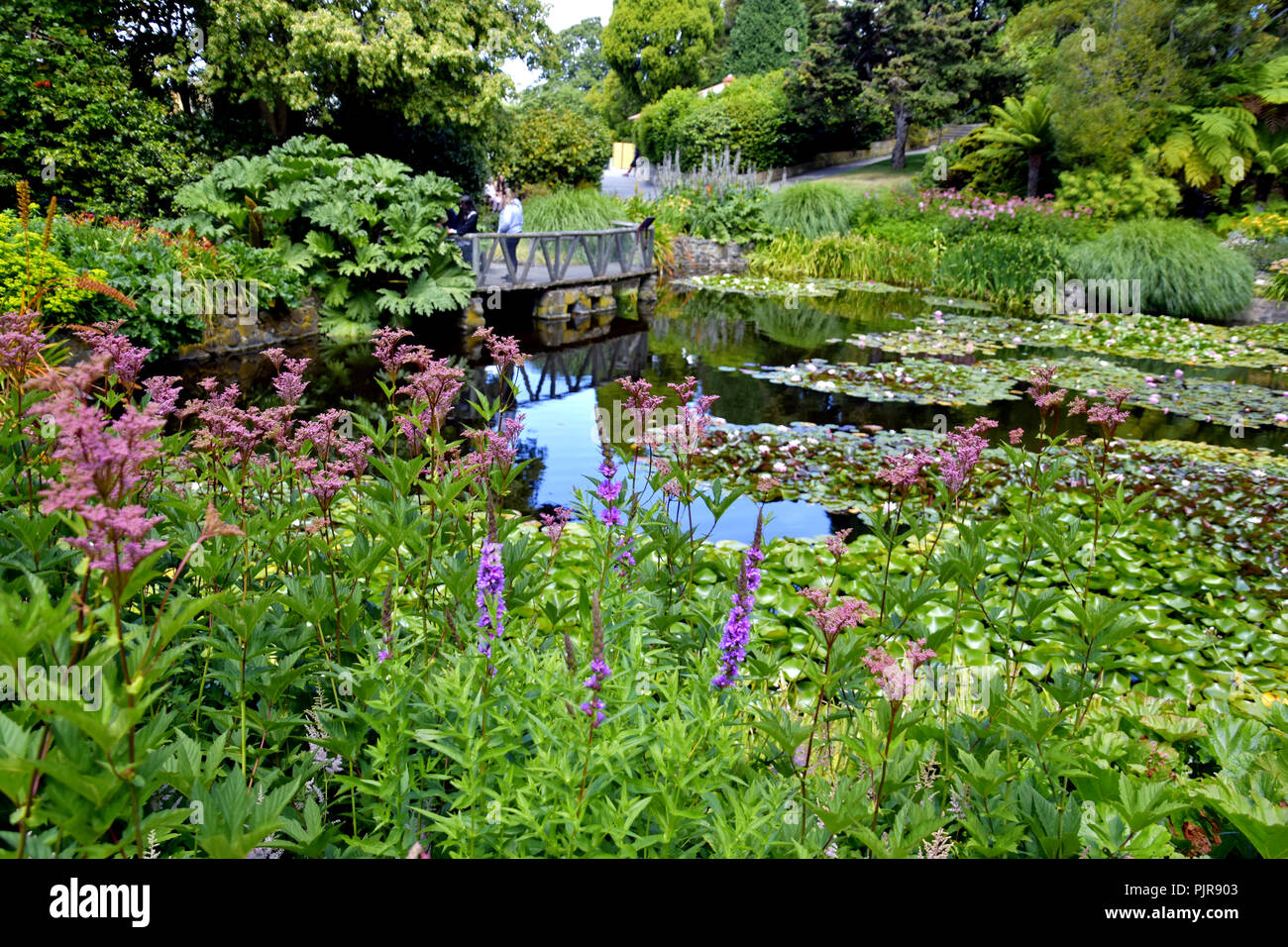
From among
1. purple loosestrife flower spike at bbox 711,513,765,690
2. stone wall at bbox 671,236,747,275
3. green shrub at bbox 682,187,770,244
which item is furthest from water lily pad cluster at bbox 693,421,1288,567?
green shrub at bbox 682,187,770,244

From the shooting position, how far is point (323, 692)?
187 cm

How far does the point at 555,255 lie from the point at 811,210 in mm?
7970

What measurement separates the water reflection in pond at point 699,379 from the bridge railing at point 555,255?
92cm

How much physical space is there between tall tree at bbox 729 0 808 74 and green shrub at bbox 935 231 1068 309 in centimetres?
2030

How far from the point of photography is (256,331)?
31.5ft

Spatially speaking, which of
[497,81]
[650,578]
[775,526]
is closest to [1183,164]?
[497,81]

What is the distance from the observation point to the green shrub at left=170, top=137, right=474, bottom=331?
34.0 ft

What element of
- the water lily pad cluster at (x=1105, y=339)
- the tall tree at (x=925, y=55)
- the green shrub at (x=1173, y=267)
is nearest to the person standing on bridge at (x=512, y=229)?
the water lily pad cluster at (x=1105, y=339)

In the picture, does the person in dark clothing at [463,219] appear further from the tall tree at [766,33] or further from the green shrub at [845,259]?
the tall tree at [766,33]

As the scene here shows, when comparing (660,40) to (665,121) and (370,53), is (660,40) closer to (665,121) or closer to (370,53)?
(665,121)

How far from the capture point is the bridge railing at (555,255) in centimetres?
1186

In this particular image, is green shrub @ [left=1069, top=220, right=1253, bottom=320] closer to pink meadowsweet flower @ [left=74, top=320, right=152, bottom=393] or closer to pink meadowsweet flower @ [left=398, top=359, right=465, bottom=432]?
pink meadowsweet flower @ [left=398, top=359, right=465, bottom=432]

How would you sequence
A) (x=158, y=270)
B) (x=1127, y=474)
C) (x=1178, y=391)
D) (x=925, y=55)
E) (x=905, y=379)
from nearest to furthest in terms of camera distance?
(x=1127, y=474), (x=158, y=270), (x=1178, y=391), (x=905, y=379), (x=925, y=55)

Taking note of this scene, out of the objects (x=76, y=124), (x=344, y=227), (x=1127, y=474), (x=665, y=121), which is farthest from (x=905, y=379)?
(x=665, y=121)
